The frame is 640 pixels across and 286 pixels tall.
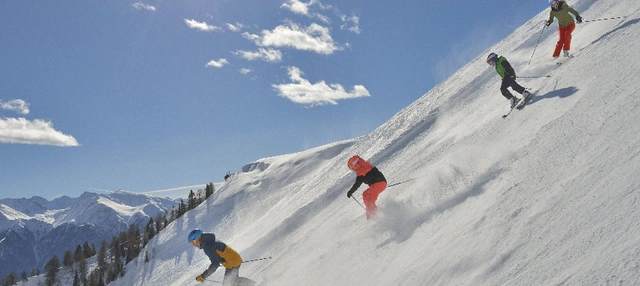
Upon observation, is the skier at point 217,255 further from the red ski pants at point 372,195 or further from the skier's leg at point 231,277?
the red ski pants at point 372,195

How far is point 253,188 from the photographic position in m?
69.4

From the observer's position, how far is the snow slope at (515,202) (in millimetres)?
5629

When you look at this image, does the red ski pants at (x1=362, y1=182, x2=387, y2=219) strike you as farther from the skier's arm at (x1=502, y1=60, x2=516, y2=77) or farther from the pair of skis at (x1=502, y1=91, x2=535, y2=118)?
the skier's arm at (x1=502, y1=60, x2=516, y2=77)

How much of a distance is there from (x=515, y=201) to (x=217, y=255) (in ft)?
24.0

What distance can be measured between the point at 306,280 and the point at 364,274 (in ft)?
8.52

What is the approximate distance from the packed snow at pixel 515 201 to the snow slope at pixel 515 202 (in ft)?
0.10

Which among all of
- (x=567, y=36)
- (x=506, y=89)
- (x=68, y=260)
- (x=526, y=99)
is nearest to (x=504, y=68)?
(x=506, y=89)

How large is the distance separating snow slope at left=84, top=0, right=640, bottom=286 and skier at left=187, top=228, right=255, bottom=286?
5.41 ft

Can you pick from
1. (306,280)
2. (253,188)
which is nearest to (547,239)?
(306,280)

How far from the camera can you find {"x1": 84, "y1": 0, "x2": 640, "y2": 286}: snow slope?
5.63m

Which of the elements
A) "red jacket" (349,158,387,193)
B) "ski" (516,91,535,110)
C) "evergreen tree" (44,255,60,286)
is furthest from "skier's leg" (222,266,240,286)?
"evergreen tree" (44,255,60,286)

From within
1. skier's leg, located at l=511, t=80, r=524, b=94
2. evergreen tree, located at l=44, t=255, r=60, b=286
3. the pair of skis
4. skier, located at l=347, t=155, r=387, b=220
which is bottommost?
the pair of skis

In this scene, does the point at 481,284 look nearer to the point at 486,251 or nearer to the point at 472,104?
the point at 486,251

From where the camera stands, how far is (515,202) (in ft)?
24.9
